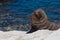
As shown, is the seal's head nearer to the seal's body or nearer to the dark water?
the seal's body

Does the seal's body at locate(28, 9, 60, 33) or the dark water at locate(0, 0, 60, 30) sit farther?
the dark water at locate(0, 0, 60, 30)

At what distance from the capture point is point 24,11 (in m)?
11.0

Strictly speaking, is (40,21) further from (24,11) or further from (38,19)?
(24,11)

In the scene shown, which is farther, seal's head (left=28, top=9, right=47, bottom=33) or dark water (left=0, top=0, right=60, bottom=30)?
dark water (left=0, top=0, right=60, bottom=30)

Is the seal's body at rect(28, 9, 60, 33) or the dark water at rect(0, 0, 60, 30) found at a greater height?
the seal's body at rect(28, 9, 60, 33)

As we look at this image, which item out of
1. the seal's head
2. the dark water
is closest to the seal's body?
the seal's head

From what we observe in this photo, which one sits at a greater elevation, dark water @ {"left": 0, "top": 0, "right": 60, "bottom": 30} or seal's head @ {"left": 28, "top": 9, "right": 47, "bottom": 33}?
seal's head @ {"left": 28, "top": 9, "right": 47, "bottom": 33}

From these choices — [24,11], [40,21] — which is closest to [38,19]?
[40,21]

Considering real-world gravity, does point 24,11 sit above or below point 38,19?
below

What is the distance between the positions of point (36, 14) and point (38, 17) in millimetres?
70

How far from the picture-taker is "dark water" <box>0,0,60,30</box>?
9.94 meters

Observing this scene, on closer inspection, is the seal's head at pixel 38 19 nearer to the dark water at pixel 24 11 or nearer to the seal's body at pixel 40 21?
the seal's body at pixel 40 21

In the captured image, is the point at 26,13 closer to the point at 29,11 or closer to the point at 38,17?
the point at 29,11

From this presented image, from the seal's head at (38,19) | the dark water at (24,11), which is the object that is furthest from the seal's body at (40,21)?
the dark water at (24,11)
